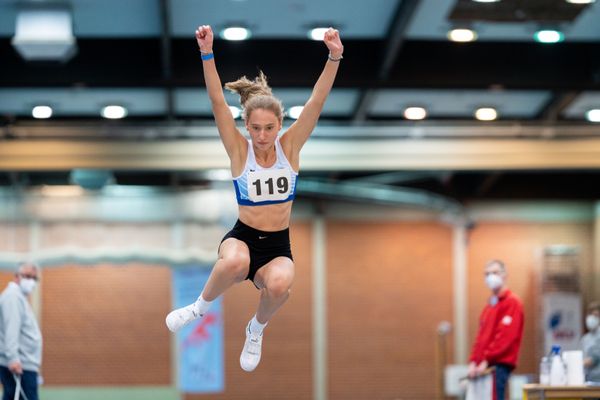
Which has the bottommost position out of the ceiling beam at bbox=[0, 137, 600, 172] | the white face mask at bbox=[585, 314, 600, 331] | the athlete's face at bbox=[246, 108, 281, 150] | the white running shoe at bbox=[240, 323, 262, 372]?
the white running shoe at bbox=[240, 323, 262, 372]

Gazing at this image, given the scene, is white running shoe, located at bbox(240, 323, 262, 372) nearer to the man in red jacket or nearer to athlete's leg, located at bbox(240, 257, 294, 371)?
athlete's leg, located at bbox(240, 257, 294, 371)

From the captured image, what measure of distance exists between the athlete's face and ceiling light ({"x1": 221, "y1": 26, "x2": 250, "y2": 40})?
244 inches

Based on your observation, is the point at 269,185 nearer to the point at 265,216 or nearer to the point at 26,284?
the point at 265,216

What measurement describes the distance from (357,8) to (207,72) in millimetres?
5921

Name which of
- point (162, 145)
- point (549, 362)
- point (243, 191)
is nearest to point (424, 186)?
point (162, 145)

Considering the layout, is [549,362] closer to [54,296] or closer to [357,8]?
[357,8]

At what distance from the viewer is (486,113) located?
14.6 m

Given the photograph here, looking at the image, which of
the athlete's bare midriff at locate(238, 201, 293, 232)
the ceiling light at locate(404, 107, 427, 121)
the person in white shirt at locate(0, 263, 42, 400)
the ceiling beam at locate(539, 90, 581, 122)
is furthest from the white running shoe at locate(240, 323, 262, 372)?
the ceiling beam at locate(539, 90, 581, 122)

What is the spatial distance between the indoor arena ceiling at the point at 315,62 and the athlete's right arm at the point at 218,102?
→ 5.36m

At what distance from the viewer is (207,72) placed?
559 cm

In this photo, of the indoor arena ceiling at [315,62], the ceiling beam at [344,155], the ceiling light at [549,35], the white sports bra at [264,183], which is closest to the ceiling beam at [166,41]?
the indoor arena ceiling at [315,62]

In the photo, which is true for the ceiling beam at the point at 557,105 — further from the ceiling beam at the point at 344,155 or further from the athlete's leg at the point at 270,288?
the athlete's leg at the point at 270,288

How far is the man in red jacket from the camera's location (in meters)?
9.84

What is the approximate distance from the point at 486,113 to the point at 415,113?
3.28 ft
